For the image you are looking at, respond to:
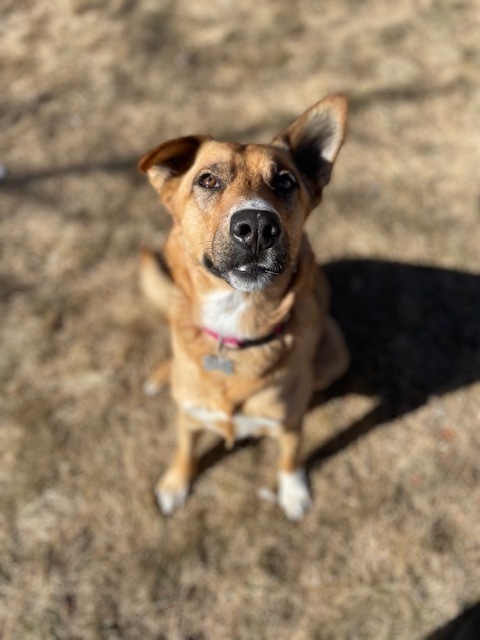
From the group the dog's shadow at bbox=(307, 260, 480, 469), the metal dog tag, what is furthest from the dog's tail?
the dog's shadow at bbox=(307, 260, 480, 469)

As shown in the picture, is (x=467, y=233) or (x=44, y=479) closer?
(x=44, y=479)

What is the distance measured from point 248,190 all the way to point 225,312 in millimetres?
623

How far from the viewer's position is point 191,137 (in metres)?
2.59

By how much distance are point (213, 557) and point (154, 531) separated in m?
0.45

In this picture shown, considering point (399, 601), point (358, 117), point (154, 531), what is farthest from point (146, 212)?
point (399, 601)

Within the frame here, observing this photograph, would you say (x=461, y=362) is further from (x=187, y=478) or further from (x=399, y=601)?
(x=187, y=478)

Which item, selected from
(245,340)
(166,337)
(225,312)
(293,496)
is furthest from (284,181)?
(293,496)

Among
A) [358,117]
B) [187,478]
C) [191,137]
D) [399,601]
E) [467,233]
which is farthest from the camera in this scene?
[358,117]

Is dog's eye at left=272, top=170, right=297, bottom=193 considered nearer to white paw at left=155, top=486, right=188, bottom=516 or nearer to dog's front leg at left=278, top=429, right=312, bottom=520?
dog's front leg at left=278, top=429, right=312, bottom=520

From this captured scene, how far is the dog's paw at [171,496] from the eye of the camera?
146 inches

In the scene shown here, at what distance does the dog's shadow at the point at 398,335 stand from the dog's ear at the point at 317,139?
1.86 meters

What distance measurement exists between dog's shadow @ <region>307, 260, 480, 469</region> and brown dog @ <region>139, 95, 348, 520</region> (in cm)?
119

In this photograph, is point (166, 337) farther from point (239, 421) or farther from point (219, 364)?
point (219, 364)

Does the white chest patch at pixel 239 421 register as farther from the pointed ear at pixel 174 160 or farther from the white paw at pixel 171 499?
the pointed ear at pixel 174 160
